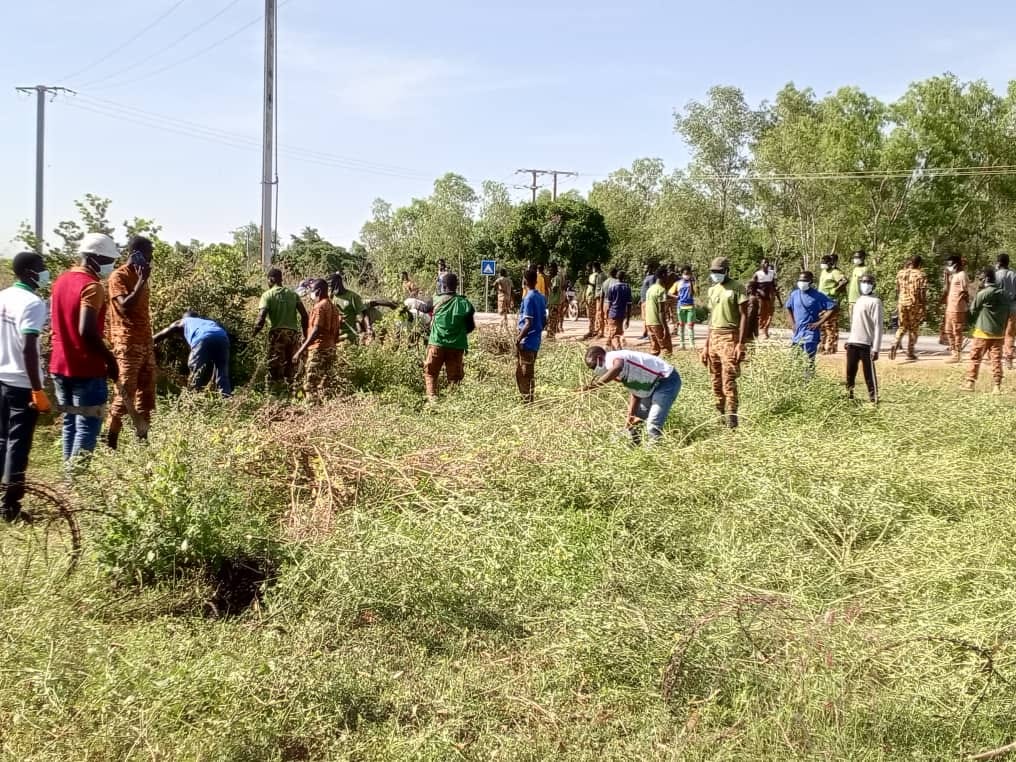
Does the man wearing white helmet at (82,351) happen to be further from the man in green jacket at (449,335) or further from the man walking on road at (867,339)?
the man walking on road at (867,339)

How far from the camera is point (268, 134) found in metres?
19.3

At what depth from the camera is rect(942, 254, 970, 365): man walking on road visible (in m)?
13.4

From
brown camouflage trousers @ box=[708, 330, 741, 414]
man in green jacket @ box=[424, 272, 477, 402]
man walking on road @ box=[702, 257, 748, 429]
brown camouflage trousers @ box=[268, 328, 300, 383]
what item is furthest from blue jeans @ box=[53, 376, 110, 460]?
brown camouflage trousers @ box=[708, 330, 741, 414]

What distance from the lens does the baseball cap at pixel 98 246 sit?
5.65m

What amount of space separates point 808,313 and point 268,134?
13261 mm

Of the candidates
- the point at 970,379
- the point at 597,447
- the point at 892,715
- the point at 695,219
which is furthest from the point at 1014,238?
the point at 892,715

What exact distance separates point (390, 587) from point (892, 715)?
6.91 ft

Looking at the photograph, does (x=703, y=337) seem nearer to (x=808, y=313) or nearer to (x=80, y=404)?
(x=808, y=313)

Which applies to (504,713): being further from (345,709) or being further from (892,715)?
(892,715)

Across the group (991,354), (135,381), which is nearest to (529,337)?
(135,381)

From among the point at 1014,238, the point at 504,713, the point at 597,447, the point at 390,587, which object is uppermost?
the point at 1014,238

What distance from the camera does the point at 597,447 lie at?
19.8ft

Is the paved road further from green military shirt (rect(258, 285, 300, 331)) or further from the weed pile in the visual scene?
the weed pile

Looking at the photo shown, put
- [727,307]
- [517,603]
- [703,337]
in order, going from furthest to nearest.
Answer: [703,337] → [727,307] → [517,603]
